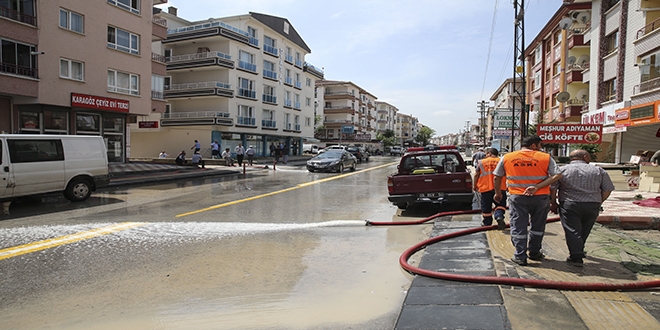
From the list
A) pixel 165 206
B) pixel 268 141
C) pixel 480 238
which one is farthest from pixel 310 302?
pixel 268 141

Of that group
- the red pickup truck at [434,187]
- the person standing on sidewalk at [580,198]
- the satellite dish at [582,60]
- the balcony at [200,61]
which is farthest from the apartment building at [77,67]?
the satellite dish at [582,60]

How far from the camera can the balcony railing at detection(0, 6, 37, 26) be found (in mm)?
18500

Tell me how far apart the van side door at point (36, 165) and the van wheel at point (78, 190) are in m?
0.22

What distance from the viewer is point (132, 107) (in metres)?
25.3

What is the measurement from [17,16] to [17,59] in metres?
1.97

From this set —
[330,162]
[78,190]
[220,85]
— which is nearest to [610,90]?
[330,162]

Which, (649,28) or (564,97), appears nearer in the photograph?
(649,28)

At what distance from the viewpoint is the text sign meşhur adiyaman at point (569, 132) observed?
43.0ft

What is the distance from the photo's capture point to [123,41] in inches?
968

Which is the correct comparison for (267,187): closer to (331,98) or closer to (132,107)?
(132,107)

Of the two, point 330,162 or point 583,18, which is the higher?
point 583,18

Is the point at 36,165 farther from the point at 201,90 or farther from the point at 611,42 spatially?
the point at 201,90

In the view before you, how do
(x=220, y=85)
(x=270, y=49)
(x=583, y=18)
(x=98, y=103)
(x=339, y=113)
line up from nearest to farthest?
(x=98, y=103)
(x=583, y=18)
(x=220, y=85)
(x=270, y=49)
(x=339, y=113)

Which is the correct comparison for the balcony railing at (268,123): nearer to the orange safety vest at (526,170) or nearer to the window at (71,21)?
the window at (71,21)
